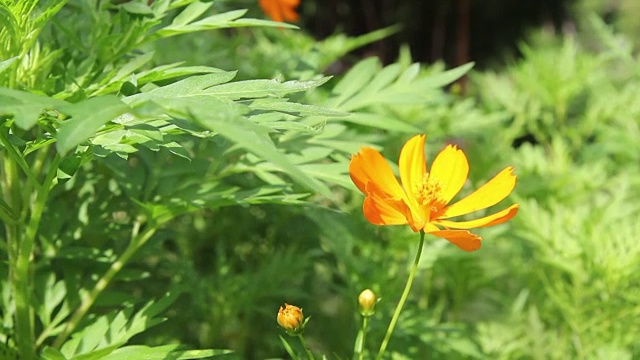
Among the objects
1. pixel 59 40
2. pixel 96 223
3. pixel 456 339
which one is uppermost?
pixel 59 40

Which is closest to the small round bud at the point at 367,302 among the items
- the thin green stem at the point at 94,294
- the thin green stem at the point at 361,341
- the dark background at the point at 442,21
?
the thin green stem at the point at 361,341

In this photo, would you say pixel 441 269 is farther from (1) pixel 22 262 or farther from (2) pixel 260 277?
(1) pixel 22 262

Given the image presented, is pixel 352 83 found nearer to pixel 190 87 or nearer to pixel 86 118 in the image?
pixel 190 87

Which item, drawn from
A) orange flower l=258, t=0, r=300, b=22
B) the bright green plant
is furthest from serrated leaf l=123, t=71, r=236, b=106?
orange flower l=258, t=0, r=300, b=22

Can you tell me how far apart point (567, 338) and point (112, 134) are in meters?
0.80

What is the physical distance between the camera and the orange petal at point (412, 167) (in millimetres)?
763

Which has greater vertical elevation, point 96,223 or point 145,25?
point 145,25

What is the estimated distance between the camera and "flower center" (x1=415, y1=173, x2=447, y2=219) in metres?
0.75

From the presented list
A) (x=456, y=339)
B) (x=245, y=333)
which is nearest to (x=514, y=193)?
(x=456, y=339)

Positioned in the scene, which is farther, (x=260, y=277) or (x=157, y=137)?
(x=260, y=277)

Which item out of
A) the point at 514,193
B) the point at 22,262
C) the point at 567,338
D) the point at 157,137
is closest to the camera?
the point at 157,137

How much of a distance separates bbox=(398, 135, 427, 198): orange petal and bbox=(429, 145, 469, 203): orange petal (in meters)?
0.01

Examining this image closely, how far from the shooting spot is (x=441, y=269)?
134 cm

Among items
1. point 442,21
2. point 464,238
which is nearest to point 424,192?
point 464,238
